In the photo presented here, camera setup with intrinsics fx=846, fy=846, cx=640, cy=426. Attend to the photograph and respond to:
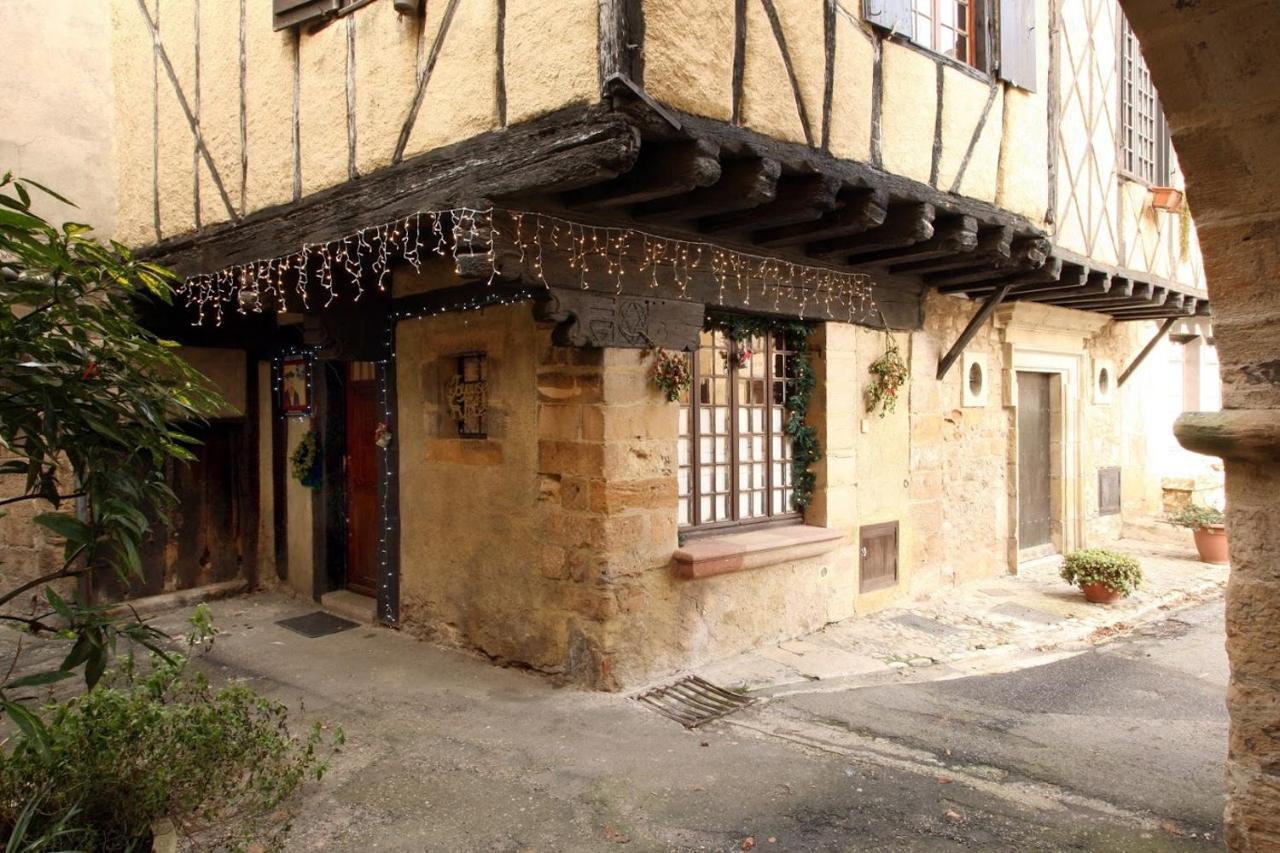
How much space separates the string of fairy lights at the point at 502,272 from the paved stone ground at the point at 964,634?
2218 mm

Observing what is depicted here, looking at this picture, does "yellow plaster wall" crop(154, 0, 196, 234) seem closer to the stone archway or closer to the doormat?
the doormat

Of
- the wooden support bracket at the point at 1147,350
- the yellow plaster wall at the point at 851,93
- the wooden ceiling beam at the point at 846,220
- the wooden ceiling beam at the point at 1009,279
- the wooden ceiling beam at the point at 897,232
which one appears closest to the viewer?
the wooden ceiling beam at the point at 846,220

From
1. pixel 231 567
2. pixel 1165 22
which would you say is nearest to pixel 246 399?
pixel 231 567

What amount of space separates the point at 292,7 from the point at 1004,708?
18.8ft

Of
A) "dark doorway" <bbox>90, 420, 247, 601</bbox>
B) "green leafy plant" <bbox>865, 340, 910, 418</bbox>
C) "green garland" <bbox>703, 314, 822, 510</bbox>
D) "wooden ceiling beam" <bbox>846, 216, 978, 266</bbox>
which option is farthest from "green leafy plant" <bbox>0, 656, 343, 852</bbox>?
"dark doorway" <bbox>90, 420, 247, 601</bbox>

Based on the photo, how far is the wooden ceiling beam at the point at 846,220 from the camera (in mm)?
4484

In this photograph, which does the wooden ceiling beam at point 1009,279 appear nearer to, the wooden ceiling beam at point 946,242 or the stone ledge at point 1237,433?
the wooden ceiling beam at point 946,242

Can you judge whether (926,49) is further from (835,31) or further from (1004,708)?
(1004,708)

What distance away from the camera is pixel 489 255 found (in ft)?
12.6

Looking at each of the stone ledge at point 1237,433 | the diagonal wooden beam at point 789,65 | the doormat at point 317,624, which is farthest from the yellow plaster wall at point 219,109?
the stone ledge at point 1237,433

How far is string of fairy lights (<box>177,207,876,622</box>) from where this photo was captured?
13.5 ft

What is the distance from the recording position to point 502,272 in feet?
13.3

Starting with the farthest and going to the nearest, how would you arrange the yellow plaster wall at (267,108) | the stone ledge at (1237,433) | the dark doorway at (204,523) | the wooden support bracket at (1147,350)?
1. the wooden support bracket at (1147,350)
2. the dark doorway at (204,523)
3. the yellow plaster wall at (267,108)
4. the stone ledge at (1237,433)

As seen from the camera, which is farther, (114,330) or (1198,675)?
(1198,675)
